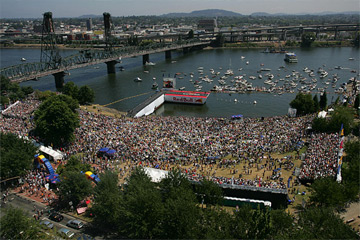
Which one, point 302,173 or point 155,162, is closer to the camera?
point 302,173

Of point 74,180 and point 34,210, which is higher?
point 74,180

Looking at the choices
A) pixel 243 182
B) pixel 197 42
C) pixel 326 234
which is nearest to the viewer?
pixel 326 234

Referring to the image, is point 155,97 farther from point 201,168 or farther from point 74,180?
point 74,180

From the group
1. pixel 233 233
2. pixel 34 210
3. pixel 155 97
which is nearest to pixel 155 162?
pixel 34 210

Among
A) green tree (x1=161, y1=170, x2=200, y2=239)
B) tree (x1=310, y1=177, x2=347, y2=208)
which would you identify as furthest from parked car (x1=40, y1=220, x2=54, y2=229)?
tree (x1=310, y1=177, x2=347, y2=208)

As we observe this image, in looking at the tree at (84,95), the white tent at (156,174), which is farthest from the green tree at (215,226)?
the tree at (84,95)

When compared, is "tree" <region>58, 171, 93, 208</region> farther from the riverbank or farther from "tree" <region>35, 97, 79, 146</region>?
the riverbank

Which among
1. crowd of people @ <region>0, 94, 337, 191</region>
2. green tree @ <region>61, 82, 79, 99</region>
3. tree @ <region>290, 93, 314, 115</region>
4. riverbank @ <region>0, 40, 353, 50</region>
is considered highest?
riverbank @ <region>0, 40, 353, 50</region>
